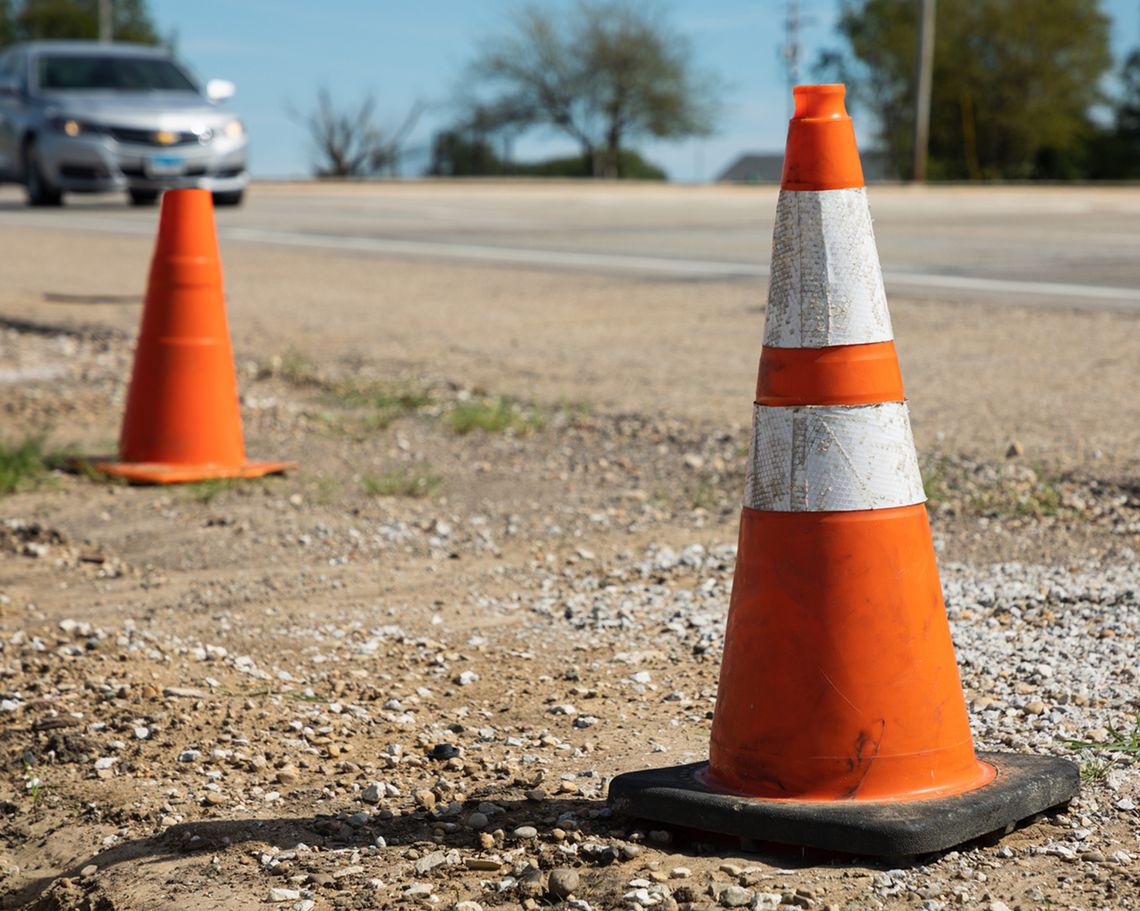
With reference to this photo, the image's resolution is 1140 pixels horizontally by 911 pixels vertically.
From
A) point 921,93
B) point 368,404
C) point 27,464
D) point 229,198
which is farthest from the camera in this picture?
point 921,93

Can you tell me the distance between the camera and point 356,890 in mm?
2443

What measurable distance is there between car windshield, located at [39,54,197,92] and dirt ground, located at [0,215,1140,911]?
11.1 meters

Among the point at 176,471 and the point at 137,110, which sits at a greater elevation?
the point at 137,110

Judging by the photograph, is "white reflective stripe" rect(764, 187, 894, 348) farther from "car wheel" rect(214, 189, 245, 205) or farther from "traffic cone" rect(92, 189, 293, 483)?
"car wheel" rect(214, 189, 245, 205)

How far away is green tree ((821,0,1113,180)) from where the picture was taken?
51031 mm

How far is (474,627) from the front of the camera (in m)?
3.73

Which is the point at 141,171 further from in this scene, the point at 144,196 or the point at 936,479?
the point at 936,479

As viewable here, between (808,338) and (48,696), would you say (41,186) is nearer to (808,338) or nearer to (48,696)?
(48,696)

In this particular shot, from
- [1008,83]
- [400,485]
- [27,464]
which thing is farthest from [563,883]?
[1008,83]

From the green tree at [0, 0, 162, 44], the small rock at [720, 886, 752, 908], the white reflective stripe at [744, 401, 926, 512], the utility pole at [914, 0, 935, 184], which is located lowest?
the small rock at [720, 886, 752, 908]

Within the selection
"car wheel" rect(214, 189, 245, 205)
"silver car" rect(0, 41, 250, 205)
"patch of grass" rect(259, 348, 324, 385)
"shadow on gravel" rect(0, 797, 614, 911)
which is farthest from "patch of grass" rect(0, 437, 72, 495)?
"car wheel" rect(214, 189, 245, 205)

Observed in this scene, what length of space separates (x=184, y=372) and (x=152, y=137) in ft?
39.5

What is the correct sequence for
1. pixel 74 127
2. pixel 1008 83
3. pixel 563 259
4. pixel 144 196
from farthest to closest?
pixel 1008 83
pixel 144 196
pixel 74 127
pixel 563 259

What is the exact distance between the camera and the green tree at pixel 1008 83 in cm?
5103
